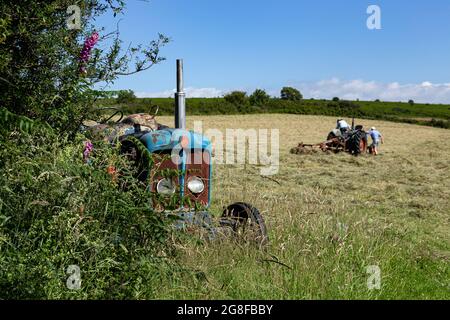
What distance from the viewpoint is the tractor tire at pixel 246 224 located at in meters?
4.07

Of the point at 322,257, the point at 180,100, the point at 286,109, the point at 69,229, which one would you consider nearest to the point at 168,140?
the point at 180,100

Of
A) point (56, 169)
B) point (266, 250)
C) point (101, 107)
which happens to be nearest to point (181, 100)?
point (101, 107)

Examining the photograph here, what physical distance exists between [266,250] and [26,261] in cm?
188

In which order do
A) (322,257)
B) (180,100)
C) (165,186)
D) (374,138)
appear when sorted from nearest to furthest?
(322,257), (165,186), (180,100), (374,138)

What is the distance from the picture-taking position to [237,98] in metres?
46.9

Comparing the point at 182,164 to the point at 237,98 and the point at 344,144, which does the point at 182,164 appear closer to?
the point at 344,144

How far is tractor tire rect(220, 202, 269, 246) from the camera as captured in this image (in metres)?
4.07

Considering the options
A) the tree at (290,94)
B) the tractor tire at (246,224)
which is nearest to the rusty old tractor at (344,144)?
the tractor tire at (246,224)

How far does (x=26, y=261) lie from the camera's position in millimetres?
2834

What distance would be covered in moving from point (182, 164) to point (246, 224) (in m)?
0.96

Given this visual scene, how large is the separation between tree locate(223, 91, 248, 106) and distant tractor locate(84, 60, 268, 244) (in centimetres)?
4057

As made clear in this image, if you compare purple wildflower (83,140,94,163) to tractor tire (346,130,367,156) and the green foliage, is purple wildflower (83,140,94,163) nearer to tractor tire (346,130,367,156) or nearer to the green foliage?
the green foliage

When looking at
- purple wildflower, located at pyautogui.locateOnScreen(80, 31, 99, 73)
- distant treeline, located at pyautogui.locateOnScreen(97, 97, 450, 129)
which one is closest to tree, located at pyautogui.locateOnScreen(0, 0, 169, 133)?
purple wildflower, located at pyautogui.locateOnScreen(80, 31, 99, 73)
